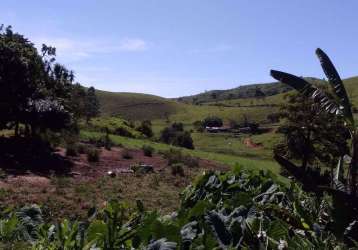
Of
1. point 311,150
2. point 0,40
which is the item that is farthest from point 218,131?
point 0,40

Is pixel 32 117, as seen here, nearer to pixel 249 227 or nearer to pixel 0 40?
pixel 0 40

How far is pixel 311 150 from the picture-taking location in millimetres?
30062

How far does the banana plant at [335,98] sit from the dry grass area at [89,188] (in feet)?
21.0

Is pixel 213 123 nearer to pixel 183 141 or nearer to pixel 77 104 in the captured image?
pixel 183 141

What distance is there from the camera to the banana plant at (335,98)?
23.9ft

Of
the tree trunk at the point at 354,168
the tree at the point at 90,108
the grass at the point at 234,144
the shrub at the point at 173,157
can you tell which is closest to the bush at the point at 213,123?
the grass at the point at 234,144

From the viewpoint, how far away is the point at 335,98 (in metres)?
7.72

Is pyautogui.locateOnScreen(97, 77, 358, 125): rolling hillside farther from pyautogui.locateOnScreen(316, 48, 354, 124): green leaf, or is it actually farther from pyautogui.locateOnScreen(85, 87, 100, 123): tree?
pyautogui.locateOnScreen(316, 48, 354, 124): green leaf

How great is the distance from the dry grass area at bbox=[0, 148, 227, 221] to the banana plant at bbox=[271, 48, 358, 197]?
6.41 metres

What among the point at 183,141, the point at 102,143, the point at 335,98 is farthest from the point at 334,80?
the point at 183,141

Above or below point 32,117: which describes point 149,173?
below

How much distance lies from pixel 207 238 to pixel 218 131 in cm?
7069

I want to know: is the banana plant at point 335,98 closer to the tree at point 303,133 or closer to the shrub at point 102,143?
the tree at point 303,133

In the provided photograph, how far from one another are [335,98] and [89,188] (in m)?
11.6
